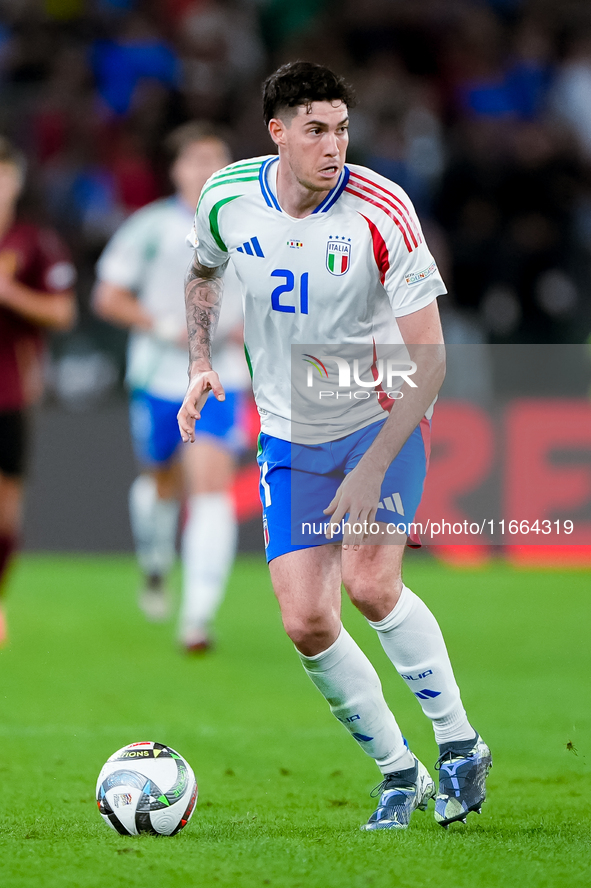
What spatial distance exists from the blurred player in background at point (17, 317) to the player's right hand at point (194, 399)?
3.43 meters

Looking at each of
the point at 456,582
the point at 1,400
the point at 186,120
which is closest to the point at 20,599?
the point at 1,400

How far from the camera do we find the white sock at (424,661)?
3.60 m

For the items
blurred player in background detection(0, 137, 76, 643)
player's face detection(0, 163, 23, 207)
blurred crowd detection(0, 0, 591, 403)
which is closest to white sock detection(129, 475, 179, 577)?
blurred player in background detection(0, 137, 76, 643)

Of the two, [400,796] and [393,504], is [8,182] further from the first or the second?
[400,796]

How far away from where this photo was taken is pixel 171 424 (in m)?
7.65

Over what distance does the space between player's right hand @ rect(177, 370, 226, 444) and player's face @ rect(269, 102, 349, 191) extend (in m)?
0.62

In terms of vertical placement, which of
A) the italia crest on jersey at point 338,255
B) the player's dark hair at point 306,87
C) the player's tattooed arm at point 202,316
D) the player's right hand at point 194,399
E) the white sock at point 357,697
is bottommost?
the white sock at point 357,697

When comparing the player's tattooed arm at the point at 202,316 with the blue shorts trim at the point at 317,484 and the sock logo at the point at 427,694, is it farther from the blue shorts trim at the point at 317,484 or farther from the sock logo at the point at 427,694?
the sock logo at the point at 427,694

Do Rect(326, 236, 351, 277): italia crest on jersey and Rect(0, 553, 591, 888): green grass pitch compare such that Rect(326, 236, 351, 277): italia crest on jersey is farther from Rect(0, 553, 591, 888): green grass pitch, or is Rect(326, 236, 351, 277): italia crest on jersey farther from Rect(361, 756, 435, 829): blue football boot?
Rect(0, 553, 591, 888): green grass pitch

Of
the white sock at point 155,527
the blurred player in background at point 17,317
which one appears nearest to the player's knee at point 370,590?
the blurred player in background at point 17,317

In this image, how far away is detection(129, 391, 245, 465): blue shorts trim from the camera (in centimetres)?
710

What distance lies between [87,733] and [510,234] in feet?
22.9

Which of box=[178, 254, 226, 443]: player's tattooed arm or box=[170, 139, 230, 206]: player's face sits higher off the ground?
box=[170, 139, 230, 206]: player's face

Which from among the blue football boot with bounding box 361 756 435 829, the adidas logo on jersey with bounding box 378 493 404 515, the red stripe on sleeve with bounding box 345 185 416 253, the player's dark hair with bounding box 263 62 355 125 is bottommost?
the blue football boot with bounding box 361 756 435 829
